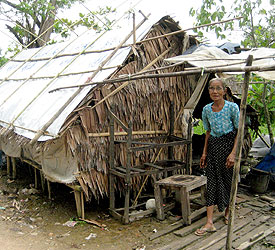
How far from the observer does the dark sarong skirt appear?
12.7 feet

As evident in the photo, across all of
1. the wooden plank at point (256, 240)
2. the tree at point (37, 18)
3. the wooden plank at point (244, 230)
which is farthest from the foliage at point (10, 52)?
the wooden plank at point (256, 240)

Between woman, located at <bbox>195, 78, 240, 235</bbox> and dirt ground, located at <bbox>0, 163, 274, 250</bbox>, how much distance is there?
2.53ft

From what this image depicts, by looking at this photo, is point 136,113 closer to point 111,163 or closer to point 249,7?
point 111,163

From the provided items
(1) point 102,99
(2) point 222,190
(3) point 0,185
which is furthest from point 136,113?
(3) point 0,185

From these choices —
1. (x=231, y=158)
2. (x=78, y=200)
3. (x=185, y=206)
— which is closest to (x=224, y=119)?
(x=231, y=158)

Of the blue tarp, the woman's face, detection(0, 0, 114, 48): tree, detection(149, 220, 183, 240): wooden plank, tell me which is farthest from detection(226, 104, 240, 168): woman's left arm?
detection(0, 0, 114, 48): tree

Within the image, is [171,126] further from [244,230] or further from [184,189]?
[244,230]

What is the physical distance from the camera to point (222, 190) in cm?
397

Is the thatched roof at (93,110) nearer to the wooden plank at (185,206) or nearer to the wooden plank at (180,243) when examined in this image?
the wooden plank at (185,206)

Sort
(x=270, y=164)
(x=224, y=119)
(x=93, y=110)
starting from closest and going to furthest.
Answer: (x=224, y=119)
(x=93, y=110)
(x=270, y=164)

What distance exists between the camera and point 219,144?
3.90m

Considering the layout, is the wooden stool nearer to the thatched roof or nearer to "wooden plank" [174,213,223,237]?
"wooden plank" [174,213,223,237]

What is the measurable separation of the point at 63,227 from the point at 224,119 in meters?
3.02

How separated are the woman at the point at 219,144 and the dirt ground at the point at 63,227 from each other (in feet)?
2.53
